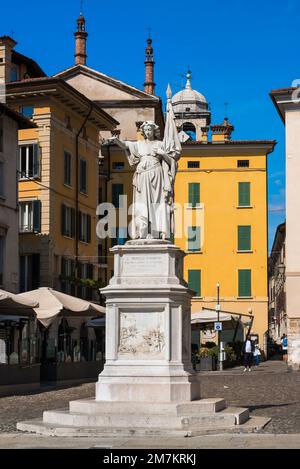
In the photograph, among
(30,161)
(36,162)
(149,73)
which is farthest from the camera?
(149,73)

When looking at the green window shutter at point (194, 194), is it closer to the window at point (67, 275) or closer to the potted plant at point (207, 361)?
the window at point (67, 275)

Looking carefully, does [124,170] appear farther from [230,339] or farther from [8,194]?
[8,194]

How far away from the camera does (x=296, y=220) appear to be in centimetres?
4338

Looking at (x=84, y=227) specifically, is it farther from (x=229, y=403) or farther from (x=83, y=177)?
(x=229, y=403)

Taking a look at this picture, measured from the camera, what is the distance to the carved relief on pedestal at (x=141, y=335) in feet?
53.8

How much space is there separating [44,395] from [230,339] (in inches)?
1324

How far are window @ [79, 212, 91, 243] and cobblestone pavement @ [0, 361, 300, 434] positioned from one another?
634 inches

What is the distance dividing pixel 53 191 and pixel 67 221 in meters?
2.48

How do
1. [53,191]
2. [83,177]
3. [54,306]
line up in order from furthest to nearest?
1. [83,177]
2. [53,191]
3. [54,306]

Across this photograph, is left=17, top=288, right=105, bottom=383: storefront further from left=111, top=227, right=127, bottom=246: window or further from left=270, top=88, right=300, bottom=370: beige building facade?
left=111, top=227, right=127, bottom=246: window

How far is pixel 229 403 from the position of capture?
21.2 m

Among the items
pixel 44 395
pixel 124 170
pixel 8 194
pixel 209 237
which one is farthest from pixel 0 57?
pixel 44 395

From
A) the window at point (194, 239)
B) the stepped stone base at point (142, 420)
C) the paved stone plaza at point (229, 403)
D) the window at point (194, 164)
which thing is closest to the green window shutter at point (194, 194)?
the window at point (194, 164)

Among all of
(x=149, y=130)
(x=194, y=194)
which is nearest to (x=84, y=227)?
(x=194, y=194)
